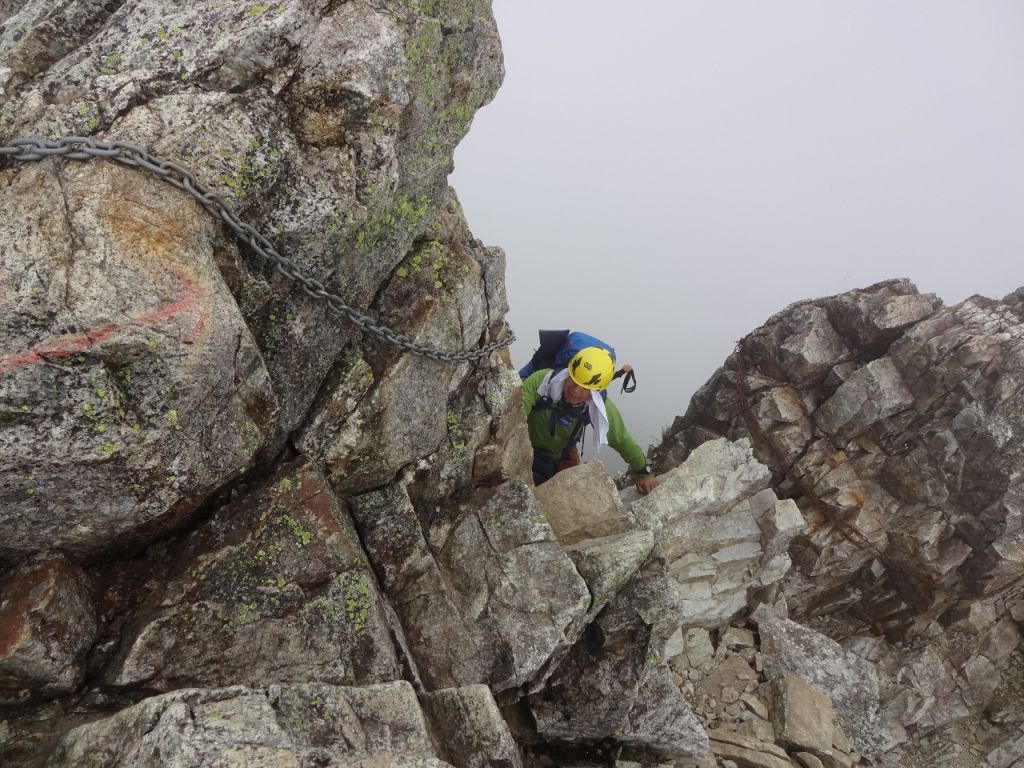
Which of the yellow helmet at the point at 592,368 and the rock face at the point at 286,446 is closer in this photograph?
the rock face at the point at 286,446

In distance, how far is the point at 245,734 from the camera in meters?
3.97

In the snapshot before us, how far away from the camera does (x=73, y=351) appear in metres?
4.09

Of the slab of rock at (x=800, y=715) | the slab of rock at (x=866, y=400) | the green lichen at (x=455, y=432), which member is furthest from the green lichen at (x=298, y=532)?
the slab of rock at (x=866, y=400)

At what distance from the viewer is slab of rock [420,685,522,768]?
5461 mm

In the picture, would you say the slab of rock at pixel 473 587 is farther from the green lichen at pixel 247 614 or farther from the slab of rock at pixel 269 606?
the green lichen at pixel 247 614

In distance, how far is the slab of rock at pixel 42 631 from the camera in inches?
173

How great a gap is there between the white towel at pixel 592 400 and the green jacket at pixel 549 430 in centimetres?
13

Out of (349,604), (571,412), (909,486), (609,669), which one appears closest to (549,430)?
(571,412)

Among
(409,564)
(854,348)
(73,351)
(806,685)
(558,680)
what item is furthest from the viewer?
(854,348)

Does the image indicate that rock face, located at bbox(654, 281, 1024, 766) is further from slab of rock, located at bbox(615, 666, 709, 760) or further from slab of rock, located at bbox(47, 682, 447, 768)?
slab of rock, located at bbox(47, 682, 447, 768)

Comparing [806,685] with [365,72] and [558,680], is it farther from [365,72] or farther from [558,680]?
[365,72]

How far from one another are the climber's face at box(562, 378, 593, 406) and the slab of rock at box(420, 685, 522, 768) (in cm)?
520

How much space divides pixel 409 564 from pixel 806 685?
30.9ft

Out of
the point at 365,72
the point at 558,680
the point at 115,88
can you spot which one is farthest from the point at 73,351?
the point at 558,680
